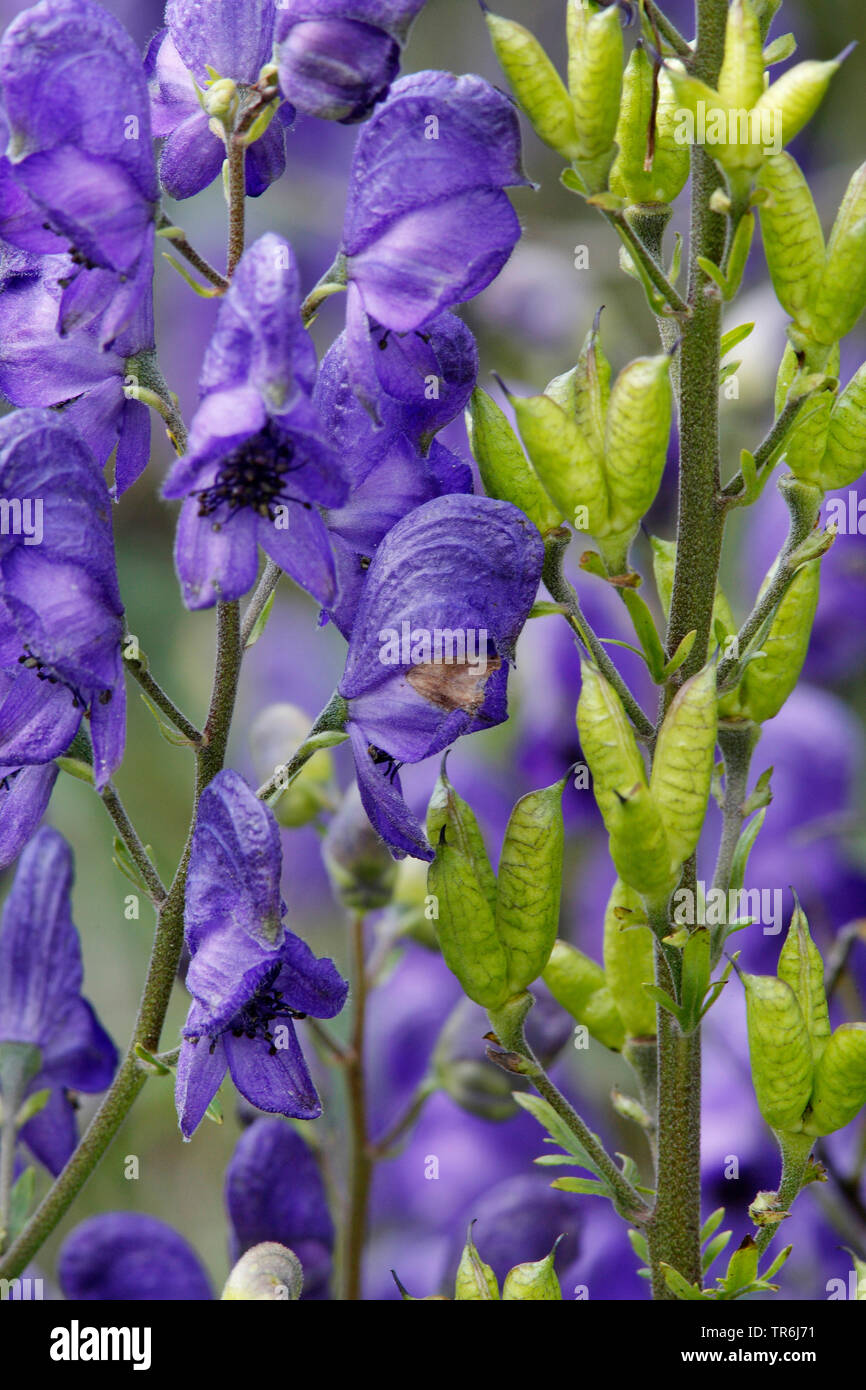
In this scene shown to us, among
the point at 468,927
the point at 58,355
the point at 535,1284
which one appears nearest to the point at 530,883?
the point at 468,927

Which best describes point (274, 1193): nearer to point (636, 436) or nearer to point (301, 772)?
point (301, 772)

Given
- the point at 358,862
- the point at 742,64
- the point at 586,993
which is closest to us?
the point at 742,64

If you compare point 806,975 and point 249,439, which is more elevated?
point 249,439

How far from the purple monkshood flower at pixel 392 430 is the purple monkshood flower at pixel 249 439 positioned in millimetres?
68

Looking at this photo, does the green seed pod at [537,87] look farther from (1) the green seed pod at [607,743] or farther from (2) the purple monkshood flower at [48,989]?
(2) the purple monkshood flower at [48,989]

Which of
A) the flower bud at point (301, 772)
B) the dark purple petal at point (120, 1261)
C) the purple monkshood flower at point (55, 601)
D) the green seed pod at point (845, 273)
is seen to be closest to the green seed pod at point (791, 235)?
the green seed pod at point (845, 273)

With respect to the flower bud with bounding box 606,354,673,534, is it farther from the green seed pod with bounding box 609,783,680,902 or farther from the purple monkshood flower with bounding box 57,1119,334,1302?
the purple monkshood flower with bounding box 57,1119,334,1302

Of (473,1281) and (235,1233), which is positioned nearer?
(473,1281)

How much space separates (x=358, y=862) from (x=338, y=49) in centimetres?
34

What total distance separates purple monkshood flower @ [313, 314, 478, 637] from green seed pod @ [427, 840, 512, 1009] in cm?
10

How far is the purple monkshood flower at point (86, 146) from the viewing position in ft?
1.41

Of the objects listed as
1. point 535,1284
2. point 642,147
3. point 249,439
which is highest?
point 642,147

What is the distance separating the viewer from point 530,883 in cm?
47

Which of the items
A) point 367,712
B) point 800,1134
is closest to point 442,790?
point 367,712
